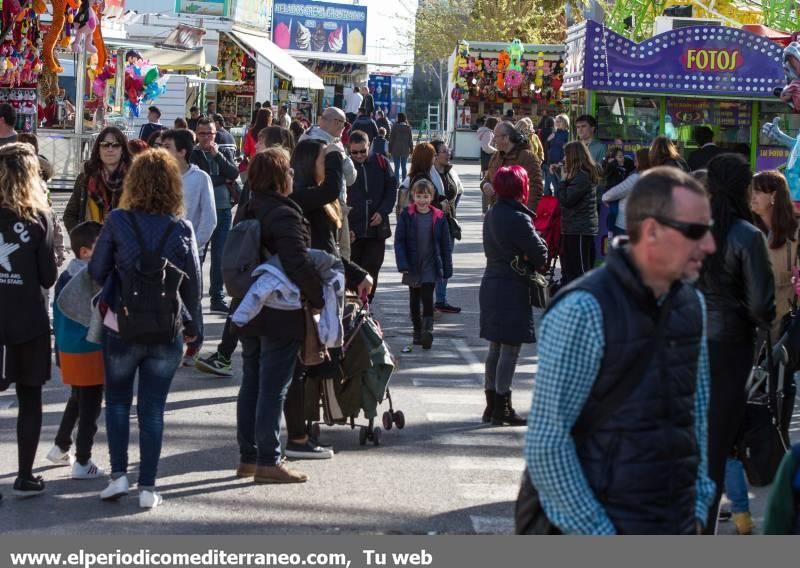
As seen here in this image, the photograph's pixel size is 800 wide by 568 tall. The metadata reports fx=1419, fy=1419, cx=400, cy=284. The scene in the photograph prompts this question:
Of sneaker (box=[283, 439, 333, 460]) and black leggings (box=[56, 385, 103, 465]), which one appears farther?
sneaker (box=[283, 439, 333, 460])

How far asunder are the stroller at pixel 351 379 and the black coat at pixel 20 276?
181 cm

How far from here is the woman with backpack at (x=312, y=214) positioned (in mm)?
8008

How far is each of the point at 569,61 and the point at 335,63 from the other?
65608 millimetres

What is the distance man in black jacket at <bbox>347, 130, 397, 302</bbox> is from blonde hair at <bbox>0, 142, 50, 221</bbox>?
4.87 m

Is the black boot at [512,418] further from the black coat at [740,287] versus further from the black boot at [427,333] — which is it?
the black coat at [740,287]

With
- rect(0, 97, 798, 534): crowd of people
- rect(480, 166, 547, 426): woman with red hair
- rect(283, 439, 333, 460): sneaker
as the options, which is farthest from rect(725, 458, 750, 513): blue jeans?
rect(283, 439, 333, 460): sneaker

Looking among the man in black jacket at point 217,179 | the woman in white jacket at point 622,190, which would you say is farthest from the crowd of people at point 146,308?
the man in black jacket at point 217,179

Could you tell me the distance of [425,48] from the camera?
7175cm

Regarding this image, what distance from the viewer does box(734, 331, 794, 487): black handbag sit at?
614 centimetres

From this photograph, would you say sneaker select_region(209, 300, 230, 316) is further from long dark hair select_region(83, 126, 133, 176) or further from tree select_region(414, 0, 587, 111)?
tree select_region(414, 0, 587, 111)

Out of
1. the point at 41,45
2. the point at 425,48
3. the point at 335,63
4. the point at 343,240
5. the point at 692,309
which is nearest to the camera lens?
the point at 692,309

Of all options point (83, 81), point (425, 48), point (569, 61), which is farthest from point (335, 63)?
point (569, 61)

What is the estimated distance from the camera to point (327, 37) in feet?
309

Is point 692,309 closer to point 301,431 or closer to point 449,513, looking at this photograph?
point 449,513
